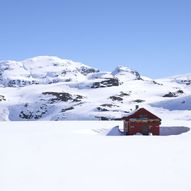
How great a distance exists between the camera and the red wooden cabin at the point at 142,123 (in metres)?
41.2

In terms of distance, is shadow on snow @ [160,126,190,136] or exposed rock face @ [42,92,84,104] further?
exposed rock face @ [42,92,84,104]

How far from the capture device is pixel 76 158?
760 inches

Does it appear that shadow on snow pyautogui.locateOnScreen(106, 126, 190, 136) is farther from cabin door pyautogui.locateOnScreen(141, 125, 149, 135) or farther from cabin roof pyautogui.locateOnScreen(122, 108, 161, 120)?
cabin door pyautogui.locateOnScreen(141, 125, 149, 135)

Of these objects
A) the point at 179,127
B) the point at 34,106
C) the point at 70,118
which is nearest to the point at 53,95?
the point at 34,106

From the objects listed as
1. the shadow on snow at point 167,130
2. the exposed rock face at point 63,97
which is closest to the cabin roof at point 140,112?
the shadow on snow at point 167,130

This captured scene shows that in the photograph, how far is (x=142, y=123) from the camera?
41469mm

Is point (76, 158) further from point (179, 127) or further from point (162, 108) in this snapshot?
point (162, 108)

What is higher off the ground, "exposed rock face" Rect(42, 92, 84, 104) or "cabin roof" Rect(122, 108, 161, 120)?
"exposed rock face" Rect(42, 92, 84, 104)

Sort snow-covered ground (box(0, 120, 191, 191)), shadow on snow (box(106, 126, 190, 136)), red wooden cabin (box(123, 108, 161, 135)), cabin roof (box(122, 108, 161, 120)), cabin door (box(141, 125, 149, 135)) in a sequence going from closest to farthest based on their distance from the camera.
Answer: snow-covered ground (box(0, 120, 191, 191)) → shadow on snow (box(106, 126, 190, 136)) → red wooden cabin (box(123, 108, 161, 135)) → cabin door (box(141, 125, 149, 135)) → cabin roof (box(122, 108, 161, 120))

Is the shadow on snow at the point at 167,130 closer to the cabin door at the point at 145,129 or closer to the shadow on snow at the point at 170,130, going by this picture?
the shadow on snow at the point at 170,130

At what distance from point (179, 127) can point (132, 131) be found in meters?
4.81

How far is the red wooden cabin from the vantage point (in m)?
41.2

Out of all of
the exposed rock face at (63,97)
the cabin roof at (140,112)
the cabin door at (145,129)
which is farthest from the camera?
the exposed rock face at (63,97)

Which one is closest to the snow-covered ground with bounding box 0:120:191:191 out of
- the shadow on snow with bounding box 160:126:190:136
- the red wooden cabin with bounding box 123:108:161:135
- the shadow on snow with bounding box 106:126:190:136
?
the shadow on snow with bounding box 106:126:190:136
